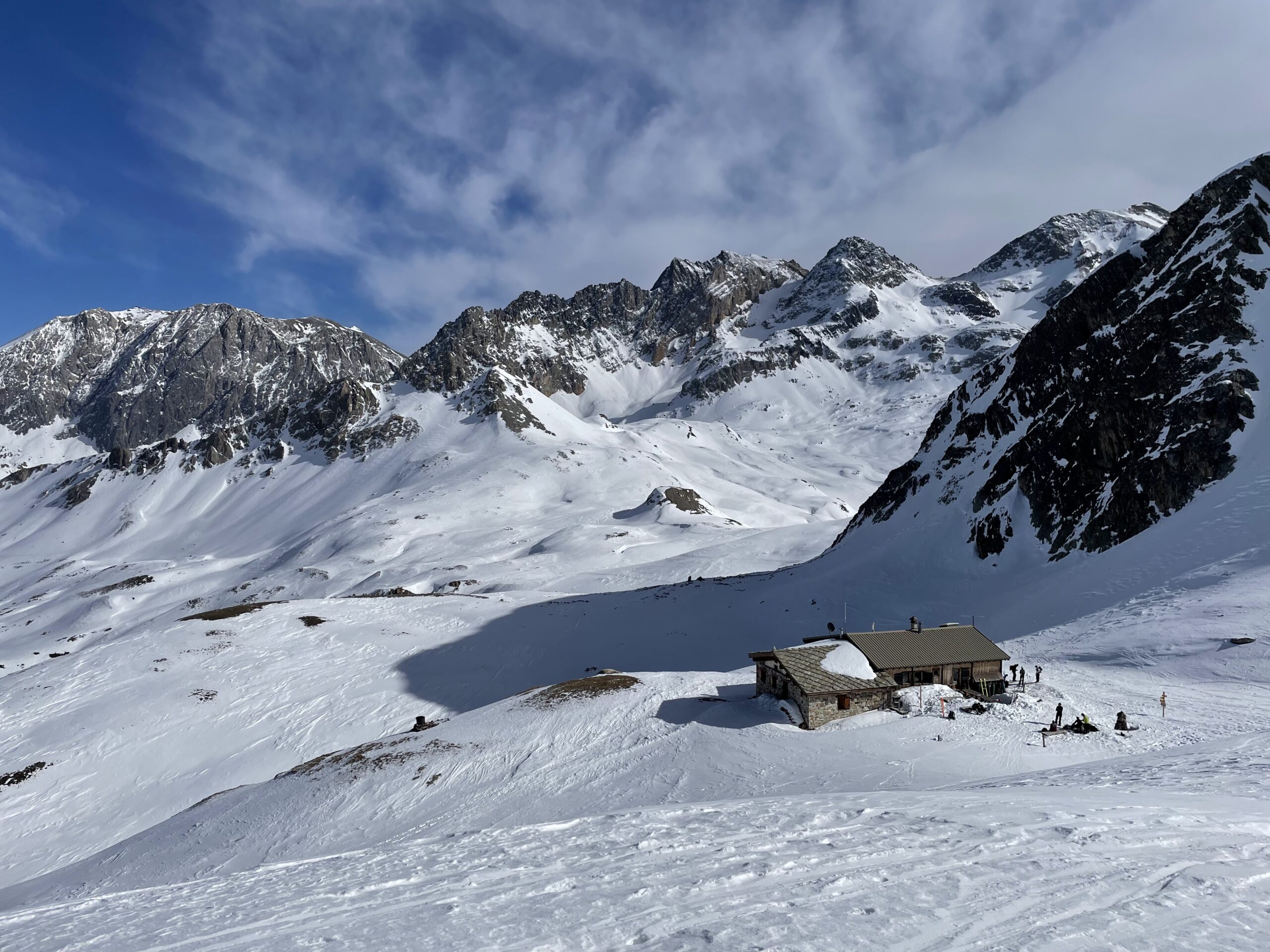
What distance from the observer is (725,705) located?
3231 centimetres

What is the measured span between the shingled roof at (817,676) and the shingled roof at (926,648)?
3.99 feet

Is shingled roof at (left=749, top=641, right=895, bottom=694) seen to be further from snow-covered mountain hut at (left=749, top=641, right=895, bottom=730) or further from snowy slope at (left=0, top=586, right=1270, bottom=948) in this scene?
snowy slope at (left=0, top=586, right=1270, bottom=948)

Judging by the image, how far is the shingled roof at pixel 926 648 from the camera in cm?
3288

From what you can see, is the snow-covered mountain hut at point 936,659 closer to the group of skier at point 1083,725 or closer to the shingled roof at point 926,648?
the shingled roof at point 926,648

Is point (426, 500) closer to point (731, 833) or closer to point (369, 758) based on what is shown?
point (369, 758)

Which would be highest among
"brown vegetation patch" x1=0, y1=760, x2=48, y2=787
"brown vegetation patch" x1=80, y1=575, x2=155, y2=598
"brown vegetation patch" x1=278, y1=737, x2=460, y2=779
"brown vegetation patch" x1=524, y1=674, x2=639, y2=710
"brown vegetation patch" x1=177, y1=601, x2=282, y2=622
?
"brown vegetation patch" x1=80, y1=575, x2=155, y2=598

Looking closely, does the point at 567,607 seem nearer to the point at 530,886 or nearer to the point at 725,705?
the point at 725,705

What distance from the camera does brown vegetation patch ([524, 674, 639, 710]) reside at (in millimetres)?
33312

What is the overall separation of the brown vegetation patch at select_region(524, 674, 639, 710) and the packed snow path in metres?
18.3

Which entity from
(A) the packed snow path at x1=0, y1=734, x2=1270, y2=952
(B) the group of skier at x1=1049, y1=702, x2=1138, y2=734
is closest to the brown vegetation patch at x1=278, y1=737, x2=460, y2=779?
(A) the packed snow path at x1=0, y1=734, x2=1270, y2=952

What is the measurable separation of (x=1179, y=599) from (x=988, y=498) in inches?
794

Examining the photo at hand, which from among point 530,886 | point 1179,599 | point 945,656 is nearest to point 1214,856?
point 530,886

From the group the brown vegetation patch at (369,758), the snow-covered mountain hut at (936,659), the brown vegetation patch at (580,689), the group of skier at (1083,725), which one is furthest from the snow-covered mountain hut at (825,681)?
the brown vegetation patch at (369,758)

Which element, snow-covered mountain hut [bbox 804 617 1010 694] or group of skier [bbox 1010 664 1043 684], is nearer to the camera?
group of skier [bbox 1010 664 1043 684]
